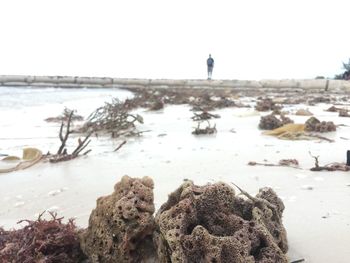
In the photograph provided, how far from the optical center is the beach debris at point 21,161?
4.08 metres

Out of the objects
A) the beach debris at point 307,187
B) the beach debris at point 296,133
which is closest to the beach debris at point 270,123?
the beach debris at point 296,133

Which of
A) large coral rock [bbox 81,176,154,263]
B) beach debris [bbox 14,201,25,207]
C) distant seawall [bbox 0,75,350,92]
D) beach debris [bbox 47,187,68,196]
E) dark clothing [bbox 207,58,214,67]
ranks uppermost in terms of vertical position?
dark clothing [bbox 207,58,214,67]

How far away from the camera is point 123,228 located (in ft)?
5.70

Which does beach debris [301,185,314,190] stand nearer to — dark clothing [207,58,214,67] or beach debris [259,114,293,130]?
beach debris [259,114,293,130]

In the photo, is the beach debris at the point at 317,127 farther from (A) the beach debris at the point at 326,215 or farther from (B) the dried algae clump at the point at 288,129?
(A) the beach debris at the point at 326,215

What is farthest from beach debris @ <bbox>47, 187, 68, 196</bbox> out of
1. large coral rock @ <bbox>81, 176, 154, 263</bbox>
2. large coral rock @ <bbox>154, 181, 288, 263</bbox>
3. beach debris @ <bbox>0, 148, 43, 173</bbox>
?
large coral rock @ <bbox>154, 181, 288, 263</bbox>

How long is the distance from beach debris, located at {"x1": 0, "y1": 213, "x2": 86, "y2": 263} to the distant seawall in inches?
899

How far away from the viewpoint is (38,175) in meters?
3.82

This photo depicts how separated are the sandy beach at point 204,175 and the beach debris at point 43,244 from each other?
532 mm

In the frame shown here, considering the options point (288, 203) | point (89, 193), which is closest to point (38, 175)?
point (89, 193)

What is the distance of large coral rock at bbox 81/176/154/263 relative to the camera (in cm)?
174

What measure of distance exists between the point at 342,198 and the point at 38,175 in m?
2.52

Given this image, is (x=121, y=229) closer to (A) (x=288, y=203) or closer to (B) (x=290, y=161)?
(A) (x=288, y=203)

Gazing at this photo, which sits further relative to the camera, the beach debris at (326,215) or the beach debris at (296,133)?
the beach debris at (296,133)
